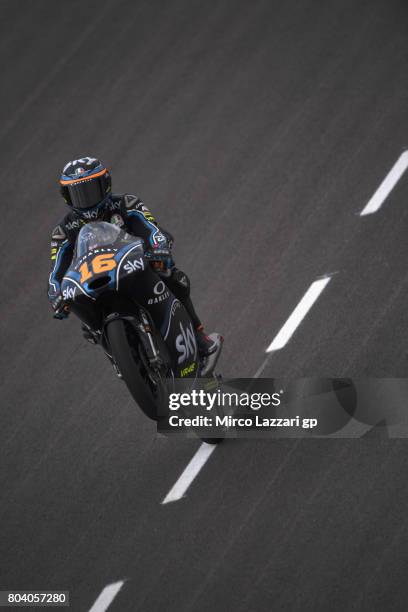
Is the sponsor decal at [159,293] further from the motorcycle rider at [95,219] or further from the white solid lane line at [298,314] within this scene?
the white solid lane line at [298,314]

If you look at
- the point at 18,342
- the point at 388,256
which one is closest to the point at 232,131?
the point at 388,256

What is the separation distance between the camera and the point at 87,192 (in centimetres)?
716

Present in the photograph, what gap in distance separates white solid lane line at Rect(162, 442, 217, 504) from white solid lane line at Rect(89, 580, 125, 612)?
0.90 meters

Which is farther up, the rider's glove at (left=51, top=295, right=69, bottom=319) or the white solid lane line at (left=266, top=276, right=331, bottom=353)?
the rider's glove at (left=51, top=295, right=69, bottom=319)

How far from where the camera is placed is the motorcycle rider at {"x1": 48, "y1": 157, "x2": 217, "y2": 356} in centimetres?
713

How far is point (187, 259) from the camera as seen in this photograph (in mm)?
10117

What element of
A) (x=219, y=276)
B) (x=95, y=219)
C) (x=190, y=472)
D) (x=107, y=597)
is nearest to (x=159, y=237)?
(x=95, y=219)

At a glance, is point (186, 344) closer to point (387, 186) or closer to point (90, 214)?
point (90, 214)

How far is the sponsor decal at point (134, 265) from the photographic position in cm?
648

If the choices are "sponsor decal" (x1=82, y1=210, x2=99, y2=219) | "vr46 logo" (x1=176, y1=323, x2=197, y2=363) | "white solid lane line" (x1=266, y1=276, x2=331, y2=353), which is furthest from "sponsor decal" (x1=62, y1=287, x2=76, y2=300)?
"white solid lane line" (x1=266, y1=276, x2=331, y2=353)

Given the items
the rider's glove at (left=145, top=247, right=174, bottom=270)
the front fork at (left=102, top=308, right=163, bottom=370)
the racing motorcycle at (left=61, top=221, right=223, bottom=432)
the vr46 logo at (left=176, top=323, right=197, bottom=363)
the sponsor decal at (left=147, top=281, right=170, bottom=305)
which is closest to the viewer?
the racing motorcycle at (left=61, top=221, right=223, bottom=432)

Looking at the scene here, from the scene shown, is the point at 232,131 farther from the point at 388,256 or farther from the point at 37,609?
the point at 37,609

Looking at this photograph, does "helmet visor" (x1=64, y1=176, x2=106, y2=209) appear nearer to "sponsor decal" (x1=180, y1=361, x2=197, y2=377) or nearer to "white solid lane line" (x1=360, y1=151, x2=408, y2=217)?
"sponsor decal" (x1=180, y1=361, x2=197, y2=377)

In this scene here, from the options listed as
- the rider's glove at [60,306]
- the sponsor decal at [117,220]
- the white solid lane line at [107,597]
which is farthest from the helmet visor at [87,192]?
the white solid lane line at [107,597]
